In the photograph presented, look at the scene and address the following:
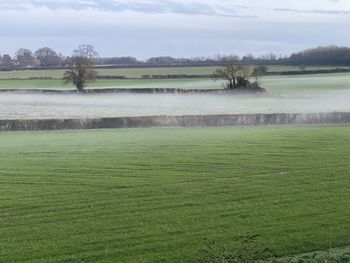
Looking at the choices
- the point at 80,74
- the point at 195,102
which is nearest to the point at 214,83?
the point at 80,74

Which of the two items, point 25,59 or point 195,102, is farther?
point 25,59

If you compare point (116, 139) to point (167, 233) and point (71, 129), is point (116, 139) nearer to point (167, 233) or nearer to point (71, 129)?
point (71, 129)

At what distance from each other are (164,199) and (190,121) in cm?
3527

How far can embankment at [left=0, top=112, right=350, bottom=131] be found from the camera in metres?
52.1

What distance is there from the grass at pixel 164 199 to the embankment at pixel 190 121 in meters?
17.1

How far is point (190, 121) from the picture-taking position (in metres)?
55.2

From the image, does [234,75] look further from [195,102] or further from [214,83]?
[195,102]

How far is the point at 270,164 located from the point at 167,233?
39.9ft

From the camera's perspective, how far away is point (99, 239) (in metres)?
15.6

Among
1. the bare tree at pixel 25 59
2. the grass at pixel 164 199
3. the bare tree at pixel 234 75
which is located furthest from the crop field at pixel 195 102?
the bare tree at pixel 25 59

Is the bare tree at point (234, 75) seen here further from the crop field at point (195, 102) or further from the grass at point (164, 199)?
the grass at point (164, 199)

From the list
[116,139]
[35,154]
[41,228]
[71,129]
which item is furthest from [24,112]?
[41,228]

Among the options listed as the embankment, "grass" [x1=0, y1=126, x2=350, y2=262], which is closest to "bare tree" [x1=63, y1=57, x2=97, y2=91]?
the embankment

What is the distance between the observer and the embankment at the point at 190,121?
5209 cm
